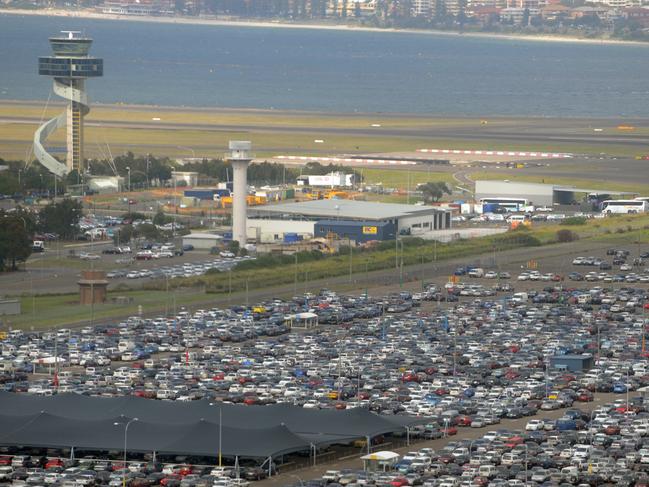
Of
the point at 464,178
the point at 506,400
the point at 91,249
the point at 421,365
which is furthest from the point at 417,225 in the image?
the point at 506,400

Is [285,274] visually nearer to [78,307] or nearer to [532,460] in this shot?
[78,307]

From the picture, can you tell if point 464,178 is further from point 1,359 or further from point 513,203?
point 1,359

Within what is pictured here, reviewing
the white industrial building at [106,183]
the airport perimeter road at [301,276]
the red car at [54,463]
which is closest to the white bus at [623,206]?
the airport perimeter road at [301,276]

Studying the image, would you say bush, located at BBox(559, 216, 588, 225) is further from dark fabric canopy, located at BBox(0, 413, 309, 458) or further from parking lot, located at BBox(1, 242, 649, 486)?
dark fabric canopy, located at BBox(0, 413, 309, 458)

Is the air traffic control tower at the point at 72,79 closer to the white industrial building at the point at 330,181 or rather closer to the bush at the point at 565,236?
the white industrial building at the point at 330,181

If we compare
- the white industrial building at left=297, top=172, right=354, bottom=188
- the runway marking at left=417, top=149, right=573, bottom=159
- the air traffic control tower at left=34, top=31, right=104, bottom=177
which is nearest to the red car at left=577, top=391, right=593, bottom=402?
the white industrial building at left=297, top=172, right=354, bottom=188

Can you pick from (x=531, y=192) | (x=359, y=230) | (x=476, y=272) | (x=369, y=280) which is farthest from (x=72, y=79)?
(x=476, y=272)
